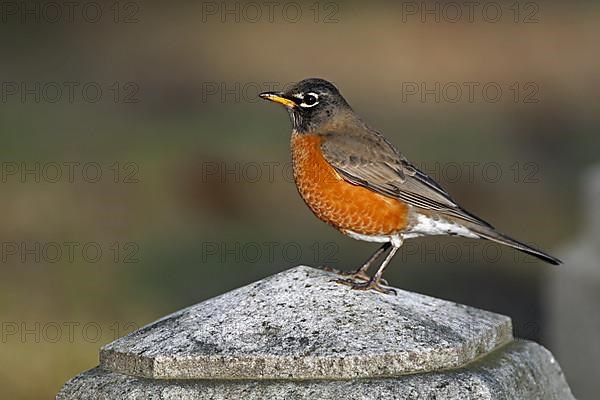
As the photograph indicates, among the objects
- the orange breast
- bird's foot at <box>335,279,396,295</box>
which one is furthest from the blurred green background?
bird's foot at <box>335,279,396,295</box>

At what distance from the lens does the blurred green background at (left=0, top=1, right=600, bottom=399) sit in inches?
432

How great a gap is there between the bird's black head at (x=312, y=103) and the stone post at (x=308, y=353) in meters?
1.52

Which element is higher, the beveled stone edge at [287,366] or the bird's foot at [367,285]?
the bird's foot at [367,285]

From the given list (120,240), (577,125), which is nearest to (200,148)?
(120,240)

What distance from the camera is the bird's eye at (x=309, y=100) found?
5.60 meters

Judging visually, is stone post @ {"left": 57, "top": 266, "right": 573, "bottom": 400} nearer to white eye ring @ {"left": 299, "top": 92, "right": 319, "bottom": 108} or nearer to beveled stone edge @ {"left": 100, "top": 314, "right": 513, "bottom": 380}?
beveled stone edge @ {"left": 100, "top": 314, "right": 513, "bottom": 380}

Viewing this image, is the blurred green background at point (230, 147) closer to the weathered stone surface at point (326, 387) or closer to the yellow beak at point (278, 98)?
the yellow beak at point (278, 98)

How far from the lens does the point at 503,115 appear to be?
2125cm

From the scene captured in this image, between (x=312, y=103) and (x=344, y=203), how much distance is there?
597mm

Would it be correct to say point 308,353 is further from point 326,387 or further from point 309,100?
point 309,100

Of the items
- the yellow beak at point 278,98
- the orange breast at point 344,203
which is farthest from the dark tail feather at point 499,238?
the yellow beak at point 278,98

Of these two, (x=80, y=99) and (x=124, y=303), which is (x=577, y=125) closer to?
(x=80, y=99)

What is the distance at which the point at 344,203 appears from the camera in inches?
210

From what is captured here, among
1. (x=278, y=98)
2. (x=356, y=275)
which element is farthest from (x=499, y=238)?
(x=278, y=98)
